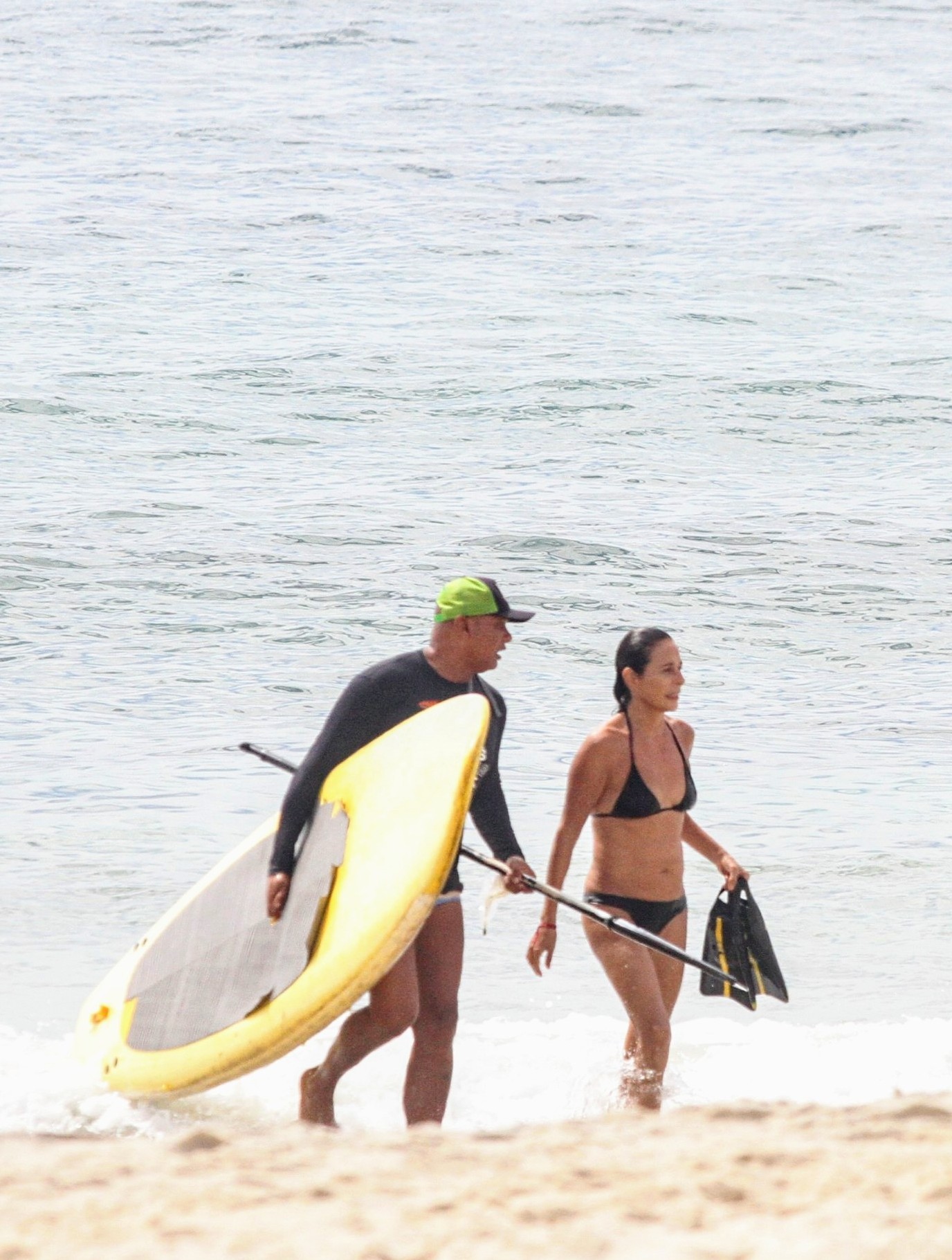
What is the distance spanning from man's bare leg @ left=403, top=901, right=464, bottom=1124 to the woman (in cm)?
40

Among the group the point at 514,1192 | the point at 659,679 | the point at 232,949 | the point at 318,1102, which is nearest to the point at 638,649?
the point at 659,679

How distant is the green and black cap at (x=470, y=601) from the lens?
16.1ft

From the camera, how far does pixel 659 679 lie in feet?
17.2

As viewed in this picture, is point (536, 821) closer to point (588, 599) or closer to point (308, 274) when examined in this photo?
point (588, 599)

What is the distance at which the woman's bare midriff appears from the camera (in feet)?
17.5

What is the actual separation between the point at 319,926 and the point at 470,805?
0.59 m

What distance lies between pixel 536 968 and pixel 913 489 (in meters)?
14.7

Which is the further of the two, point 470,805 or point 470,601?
point 470,805

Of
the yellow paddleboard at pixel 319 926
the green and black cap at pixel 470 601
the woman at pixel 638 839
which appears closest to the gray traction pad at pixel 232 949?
the yellow paddleboard at pixel 319 926

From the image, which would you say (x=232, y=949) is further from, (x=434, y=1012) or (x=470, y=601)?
(x=470, y=601)

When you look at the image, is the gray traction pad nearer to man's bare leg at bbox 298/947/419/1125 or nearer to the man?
the man

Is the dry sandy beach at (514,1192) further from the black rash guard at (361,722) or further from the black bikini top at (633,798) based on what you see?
the black bikini top at (633,798)

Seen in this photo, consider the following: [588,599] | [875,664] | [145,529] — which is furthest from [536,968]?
[145,529]

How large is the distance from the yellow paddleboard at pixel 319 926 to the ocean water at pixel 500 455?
404 mm
